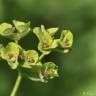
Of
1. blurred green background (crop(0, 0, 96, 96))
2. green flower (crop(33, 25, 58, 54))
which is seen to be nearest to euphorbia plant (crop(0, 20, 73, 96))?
green flower (crop(33, 25, 58, 54))

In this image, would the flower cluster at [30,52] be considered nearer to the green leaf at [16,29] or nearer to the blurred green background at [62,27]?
the green leaf at [16,29]

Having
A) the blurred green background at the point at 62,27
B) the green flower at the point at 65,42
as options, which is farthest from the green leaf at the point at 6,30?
the blurred green background at the point at 62,27

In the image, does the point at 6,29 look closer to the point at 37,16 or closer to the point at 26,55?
the point at 26,55

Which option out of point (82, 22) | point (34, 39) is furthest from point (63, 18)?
point (34, 39)

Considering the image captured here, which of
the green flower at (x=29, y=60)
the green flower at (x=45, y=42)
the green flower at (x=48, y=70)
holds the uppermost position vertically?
the green flower at (x=45, y=42)

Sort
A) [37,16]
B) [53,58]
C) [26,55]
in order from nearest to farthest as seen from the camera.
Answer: [26,55], [53,58], [37,16]

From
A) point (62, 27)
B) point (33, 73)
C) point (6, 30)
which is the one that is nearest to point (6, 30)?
point (6, 30)

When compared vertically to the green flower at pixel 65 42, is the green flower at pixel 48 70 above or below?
below

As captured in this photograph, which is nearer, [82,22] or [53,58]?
[53,58]

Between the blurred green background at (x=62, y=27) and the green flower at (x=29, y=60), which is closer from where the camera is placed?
the green flower at (x=29, y=60)
